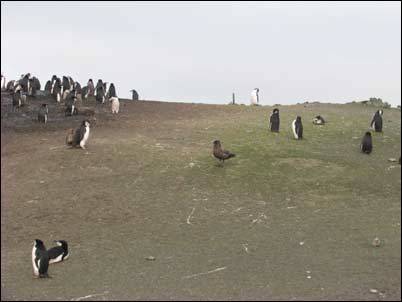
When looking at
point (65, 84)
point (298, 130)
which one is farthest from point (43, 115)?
point (298, 130)

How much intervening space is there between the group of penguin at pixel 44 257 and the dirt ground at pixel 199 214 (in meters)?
0.15

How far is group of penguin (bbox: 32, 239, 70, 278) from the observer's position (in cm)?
967

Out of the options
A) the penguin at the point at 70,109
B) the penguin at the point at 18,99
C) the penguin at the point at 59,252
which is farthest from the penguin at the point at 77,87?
the penguin at the point at 59,252

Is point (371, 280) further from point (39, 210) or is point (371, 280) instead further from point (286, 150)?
point (286, 150)

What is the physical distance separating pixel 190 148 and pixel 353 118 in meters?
8.51

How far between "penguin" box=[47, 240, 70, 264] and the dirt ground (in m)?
0.12

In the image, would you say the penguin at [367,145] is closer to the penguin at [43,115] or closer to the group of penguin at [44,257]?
the group of penguin at [44,257]

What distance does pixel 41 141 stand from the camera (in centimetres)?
1875

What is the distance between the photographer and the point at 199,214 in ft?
42.2

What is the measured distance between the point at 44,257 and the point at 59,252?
70 centimetres

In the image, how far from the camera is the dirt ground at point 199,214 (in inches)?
352

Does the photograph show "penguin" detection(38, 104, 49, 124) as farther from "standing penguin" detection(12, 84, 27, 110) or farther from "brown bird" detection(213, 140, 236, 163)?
"brown bird" detection(213, 140, 236, 163)

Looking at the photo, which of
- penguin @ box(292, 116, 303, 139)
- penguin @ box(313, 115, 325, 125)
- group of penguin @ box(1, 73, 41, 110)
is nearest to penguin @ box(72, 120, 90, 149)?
group of penguin @ box(1, 73, 41, 110)

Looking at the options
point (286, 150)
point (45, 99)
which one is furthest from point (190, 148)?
point (45, 99)
